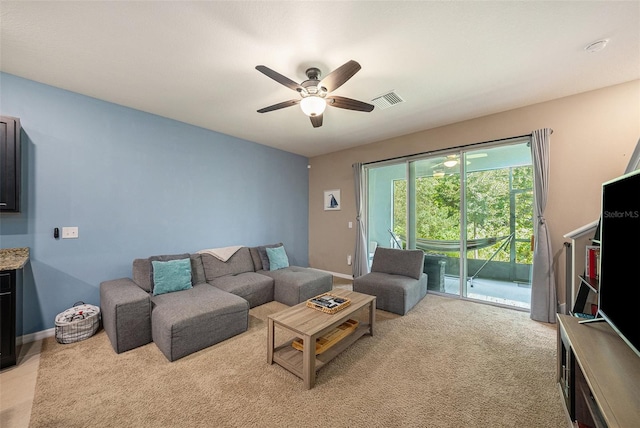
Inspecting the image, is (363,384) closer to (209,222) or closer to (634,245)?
(634,245)

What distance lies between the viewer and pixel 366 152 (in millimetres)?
4688

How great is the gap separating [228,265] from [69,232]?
5.93 feet

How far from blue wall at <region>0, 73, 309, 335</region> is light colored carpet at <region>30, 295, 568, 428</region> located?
686 millimetres

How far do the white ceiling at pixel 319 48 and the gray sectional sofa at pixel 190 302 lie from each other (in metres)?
2.07

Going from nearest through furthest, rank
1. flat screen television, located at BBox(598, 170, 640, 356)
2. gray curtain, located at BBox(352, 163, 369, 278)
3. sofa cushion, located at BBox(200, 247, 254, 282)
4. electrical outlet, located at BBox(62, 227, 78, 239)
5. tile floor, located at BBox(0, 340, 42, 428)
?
flat screen television, located at BBox(598, 170, 640, 356), tile floor, located at BBox(0, 340, 42, 428), electrical outlet, located at BBox(62, 227, 78, 239), sofa cushion, located at BBox(200, 247, 254, 282), gray curtain, located at BBox(352, 163, 369, 278)

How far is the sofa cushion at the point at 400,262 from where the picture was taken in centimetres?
352

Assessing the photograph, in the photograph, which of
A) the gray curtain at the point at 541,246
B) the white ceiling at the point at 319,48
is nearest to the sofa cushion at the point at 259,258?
the white ceiling at the point at 319,48

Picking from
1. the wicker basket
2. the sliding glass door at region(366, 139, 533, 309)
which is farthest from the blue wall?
the sliding glass door at region(366, 139, 533, 309)

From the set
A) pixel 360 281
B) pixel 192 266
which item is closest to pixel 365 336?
pixel 360 281

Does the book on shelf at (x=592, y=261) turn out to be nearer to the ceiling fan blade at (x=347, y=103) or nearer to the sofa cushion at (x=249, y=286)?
the ceiling fan blade at (x=347, y=103)

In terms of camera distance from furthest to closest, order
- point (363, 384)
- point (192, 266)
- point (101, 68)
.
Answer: point (192, 266)
point (101, 68)
point (363, 384)

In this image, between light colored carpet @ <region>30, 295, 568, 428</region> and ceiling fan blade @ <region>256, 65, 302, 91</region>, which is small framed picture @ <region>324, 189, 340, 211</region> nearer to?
light colored carpet @ <region>30, 295, 568, 428</region>

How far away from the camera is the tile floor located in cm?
152

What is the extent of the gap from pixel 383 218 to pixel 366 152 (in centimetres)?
132
